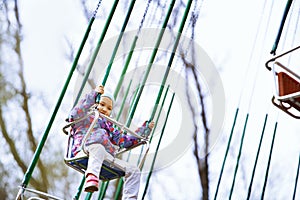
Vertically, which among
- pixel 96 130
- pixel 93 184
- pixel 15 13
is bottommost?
pixel 93 184

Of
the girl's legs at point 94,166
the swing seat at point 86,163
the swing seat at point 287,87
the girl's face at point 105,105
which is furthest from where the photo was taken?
the girl's face at point 105,105

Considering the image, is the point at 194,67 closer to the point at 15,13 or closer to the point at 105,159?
the point at 15,13

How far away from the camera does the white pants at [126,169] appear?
2.35m

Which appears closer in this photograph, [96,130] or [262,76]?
[96,130]

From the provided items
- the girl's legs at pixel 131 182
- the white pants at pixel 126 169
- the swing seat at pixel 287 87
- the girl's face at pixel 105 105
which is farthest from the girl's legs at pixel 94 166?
the swing seat at pixel 287 87

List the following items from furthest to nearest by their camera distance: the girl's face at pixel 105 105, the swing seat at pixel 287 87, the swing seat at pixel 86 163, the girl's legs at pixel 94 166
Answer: the girl's face at pixel 105 105
the swing seat at pixel 86 163
the girl's legs at pixel 94 166
the swing seat at pixel 287 87

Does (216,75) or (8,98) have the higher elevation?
(216,75)

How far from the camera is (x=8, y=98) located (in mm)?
5727

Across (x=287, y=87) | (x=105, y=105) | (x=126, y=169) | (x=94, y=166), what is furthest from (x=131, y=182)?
(x=287, y=87)

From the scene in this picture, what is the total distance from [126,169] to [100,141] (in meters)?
0.18

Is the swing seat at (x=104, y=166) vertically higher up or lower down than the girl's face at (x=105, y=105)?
lower down

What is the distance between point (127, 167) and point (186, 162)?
451cm

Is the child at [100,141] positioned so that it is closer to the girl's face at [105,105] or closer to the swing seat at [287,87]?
the girl's face at [105,105]

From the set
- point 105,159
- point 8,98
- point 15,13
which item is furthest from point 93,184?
point 15,13
